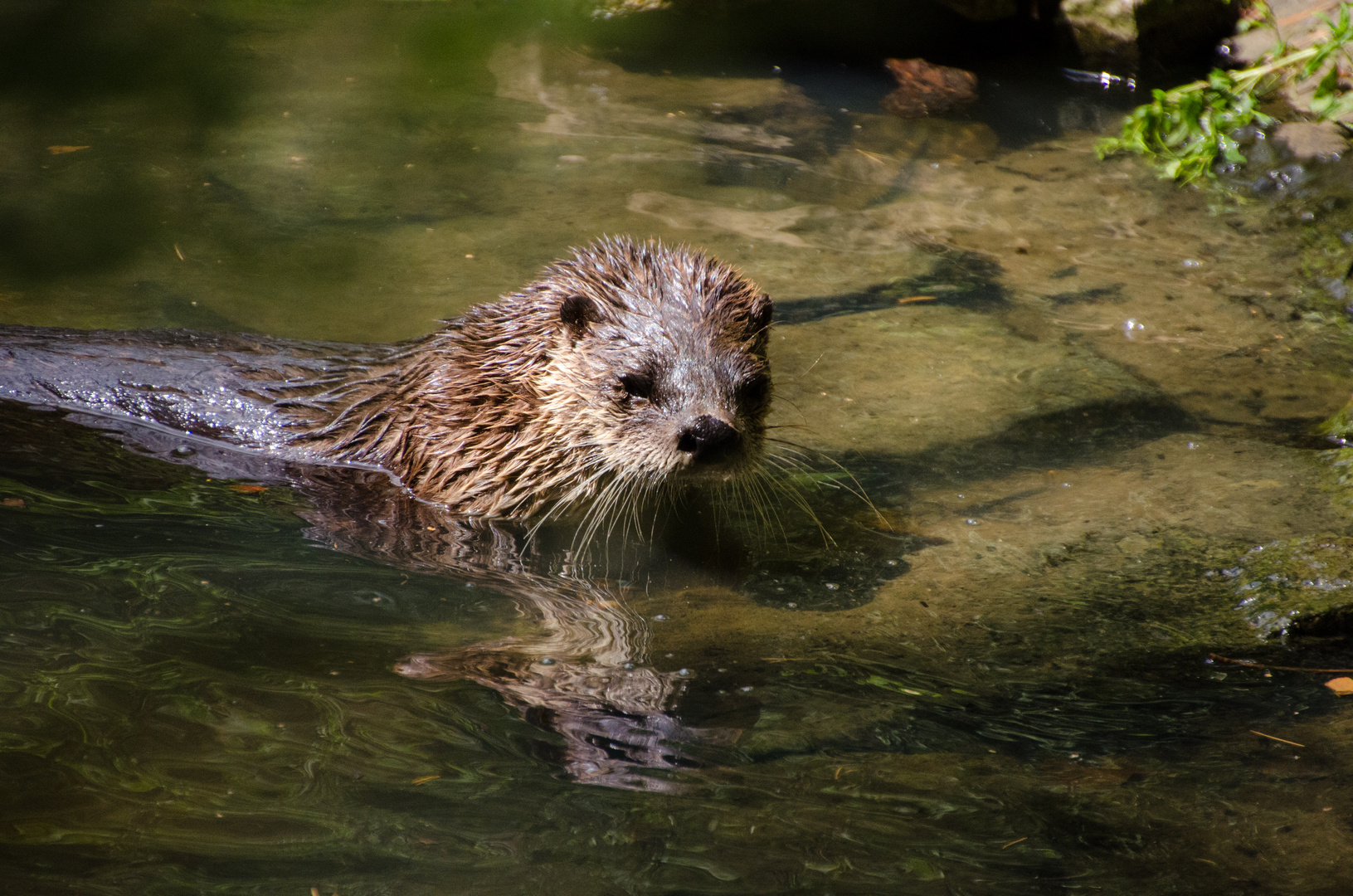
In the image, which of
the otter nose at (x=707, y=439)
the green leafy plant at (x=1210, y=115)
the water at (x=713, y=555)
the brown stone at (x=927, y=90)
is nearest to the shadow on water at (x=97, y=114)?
the water at (x=713, y=555)

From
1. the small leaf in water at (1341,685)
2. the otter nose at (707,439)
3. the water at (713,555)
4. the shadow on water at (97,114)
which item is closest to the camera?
the water at (713,555)

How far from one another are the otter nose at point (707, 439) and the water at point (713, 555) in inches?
15.9

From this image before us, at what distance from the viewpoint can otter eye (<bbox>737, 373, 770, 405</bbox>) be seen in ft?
11.6

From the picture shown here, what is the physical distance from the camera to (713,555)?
3701 millimetres

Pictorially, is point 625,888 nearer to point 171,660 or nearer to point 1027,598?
point 171,660

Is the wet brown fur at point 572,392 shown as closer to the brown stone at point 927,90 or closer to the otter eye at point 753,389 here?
the otter eye at point 753,389

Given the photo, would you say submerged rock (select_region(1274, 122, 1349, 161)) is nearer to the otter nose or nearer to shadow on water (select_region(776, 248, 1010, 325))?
shadow on water (select_region(776, 248, 1010, 325))

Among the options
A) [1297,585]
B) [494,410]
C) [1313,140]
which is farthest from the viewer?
[1313,140]

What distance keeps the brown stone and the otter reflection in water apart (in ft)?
13.9

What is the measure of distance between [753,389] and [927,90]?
511 centimetres

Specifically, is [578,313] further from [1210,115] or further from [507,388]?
[1210,115]

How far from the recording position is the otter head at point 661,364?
345 centimetres

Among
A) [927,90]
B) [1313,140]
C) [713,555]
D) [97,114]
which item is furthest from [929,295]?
[97,114]

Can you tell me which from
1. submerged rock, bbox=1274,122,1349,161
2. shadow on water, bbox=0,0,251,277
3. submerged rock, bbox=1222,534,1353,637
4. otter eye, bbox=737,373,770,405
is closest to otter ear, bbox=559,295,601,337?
otter eye, bbox=737,373,770,405
